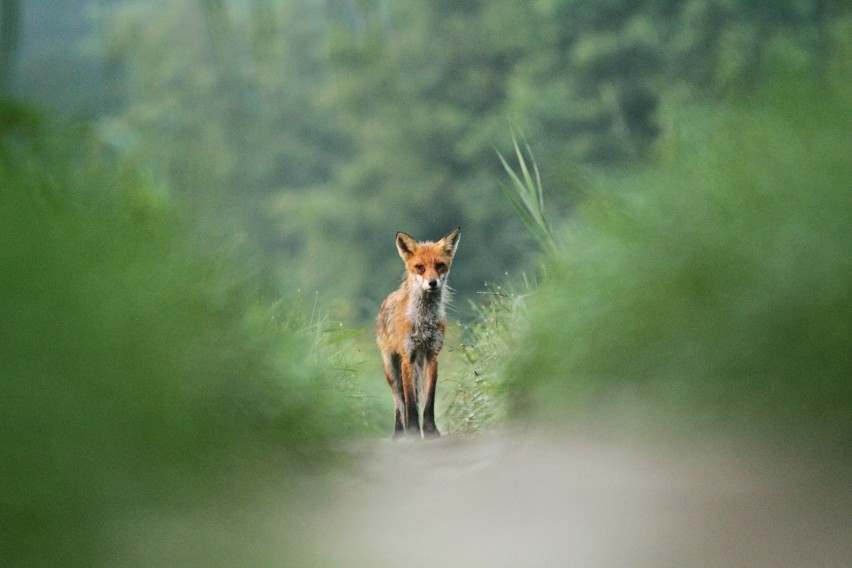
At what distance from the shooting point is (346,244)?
2080cm

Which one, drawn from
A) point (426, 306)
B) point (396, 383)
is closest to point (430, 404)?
point (396, 383)

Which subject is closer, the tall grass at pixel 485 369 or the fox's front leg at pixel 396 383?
the tall grass at pixel 485 369

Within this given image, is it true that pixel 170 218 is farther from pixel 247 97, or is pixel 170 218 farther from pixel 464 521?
pixel 247 97

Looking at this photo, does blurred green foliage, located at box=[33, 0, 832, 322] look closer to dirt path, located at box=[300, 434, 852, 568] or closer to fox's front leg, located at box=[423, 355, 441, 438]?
fox's front leg, located at box=[423, 355, 441, 438]

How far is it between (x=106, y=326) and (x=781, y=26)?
14597 millimetres

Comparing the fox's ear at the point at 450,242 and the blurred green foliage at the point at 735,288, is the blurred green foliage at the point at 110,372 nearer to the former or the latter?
the blurred green foliage at the point at 735,288

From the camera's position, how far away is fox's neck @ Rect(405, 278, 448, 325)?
14.7 ft

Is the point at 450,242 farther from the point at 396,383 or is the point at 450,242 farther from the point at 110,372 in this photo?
the point at 110,372

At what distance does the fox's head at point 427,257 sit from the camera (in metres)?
4.46

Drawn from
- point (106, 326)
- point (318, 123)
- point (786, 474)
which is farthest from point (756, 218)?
point (318, 123)

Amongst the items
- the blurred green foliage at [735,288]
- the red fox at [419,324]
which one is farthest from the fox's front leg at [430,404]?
the blurred green foliage at [735,288]

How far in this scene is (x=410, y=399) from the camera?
14.3ft

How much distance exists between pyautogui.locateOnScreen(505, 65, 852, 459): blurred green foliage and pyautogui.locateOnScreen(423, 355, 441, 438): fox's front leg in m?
1.20

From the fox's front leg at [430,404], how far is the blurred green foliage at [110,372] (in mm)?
1423
